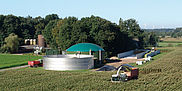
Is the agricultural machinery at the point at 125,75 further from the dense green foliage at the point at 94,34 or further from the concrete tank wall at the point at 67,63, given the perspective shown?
the dense green foliage at the point at 94,34

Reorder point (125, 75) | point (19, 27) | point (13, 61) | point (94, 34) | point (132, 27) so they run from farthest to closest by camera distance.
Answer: point (19, 27) < point (132, 27) < point (94, 34) < point (13, 61) < point (125, 75)

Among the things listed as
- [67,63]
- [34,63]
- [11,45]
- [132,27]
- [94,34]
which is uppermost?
[132,27]

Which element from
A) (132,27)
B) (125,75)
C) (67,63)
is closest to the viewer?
(125,75)

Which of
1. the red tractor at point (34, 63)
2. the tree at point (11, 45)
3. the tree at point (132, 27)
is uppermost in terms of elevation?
the tree at point (132, 27)

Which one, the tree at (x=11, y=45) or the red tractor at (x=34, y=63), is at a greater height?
the tree at (x=11, y=45)

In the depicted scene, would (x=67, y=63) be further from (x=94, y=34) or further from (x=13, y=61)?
(x=94, y=34)

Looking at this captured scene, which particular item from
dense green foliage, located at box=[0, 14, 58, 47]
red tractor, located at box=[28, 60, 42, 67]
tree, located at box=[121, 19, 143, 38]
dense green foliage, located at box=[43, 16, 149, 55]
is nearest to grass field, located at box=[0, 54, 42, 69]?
red tractor, located at box=[28, 60, 42, 67]

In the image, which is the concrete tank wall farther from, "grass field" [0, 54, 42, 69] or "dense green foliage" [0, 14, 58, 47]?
"dense green foliage" [0, 14, 58, 47]

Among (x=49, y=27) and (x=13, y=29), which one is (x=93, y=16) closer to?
(x=49, y=27)

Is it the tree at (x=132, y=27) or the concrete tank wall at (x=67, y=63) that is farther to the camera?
the tree at (x=132, y=27)

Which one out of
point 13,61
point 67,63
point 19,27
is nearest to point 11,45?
point 19,27

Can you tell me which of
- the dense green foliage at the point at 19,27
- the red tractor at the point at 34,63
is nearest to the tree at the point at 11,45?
the dense green foliage at the point at 19,27

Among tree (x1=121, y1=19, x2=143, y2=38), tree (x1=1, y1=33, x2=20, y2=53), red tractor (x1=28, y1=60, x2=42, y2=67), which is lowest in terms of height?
red tractor (x1=28, y1=60, x2=42, y2=67)

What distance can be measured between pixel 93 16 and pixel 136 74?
150 feet
